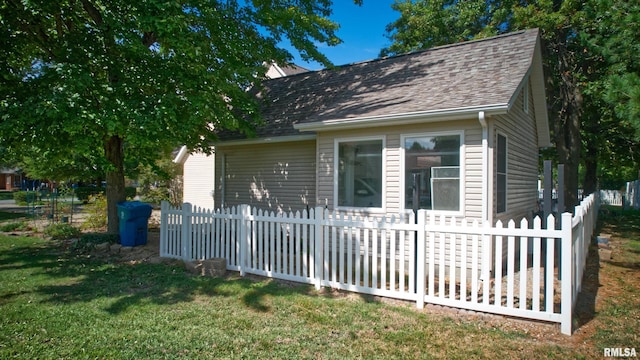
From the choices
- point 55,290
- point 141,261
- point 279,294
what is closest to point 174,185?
point 141,261

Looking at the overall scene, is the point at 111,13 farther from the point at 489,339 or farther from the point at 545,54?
the point at 545,54

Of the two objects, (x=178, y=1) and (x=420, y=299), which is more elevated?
(x=178, y=1)

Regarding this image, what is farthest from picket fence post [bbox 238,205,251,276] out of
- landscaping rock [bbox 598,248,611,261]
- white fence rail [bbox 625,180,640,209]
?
white fence rail [bbox 625,180,640,209]

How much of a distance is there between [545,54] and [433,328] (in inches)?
522

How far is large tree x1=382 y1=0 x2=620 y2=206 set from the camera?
12805 millimetres

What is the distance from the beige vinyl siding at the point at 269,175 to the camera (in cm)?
991

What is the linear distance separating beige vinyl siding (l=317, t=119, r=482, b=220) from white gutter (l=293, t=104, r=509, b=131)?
10.5 inches

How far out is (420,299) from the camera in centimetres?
524

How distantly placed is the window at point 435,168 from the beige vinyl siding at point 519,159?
70 centimetres

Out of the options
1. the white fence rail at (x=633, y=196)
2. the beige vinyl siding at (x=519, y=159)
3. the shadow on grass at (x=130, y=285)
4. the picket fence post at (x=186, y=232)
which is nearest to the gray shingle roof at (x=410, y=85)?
the beige vinyl siding at (x=519, y=159)

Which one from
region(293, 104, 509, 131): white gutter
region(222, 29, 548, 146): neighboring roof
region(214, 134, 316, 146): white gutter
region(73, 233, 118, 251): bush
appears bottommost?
region(73, 233, 118, 251): bush

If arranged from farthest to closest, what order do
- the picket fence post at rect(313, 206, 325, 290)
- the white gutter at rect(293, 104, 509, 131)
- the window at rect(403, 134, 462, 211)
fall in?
the window at rect(403, 134, 462, 211)
the white gutter at rect(293, 104, 509, 131)
the picket fence post at rect(313, 206, 325, 290)

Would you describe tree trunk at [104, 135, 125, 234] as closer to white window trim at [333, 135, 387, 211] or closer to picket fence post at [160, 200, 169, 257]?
picket fence post at [160, 200, 169, 257]

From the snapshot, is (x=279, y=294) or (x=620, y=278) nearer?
(x=279, y=294)
